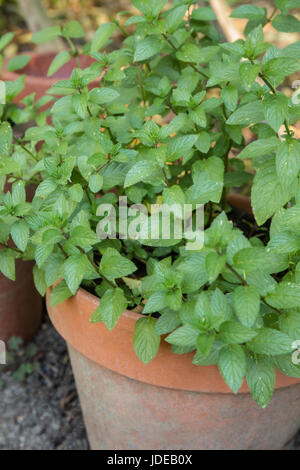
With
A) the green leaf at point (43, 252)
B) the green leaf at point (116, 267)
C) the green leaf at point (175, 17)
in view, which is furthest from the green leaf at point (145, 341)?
the green leaf at point (175, 17)

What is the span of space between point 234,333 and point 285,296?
11 cm

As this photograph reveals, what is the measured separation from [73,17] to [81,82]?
2.84 meters

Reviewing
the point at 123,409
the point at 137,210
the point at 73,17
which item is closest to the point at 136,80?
the point at 137,210

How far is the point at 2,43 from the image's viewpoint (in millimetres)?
1453

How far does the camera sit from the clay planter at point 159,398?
111cm

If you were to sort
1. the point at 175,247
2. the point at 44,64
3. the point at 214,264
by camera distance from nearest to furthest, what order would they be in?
the point at 214,264 → the point at 175,247 → the point at 44,64

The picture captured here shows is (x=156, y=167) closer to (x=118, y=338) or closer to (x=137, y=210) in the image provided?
(x=137, y=210)

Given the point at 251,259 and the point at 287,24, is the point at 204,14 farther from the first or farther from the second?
the point at 251,259

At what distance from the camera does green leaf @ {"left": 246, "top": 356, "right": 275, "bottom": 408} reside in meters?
0.92

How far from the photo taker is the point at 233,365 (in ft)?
2.82

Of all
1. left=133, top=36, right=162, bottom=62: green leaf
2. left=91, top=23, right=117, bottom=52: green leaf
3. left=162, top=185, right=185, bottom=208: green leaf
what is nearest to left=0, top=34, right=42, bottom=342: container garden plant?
left=91, top=23, right=117, bottom=52: green leaf

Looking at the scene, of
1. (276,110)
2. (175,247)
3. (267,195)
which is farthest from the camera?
(175,247)

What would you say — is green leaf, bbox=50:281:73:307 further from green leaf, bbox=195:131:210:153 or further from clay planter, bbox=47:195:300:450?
green leaf, bbox=195:131:210:153

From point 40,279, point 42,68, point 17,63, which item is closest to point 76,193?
point 40,279
